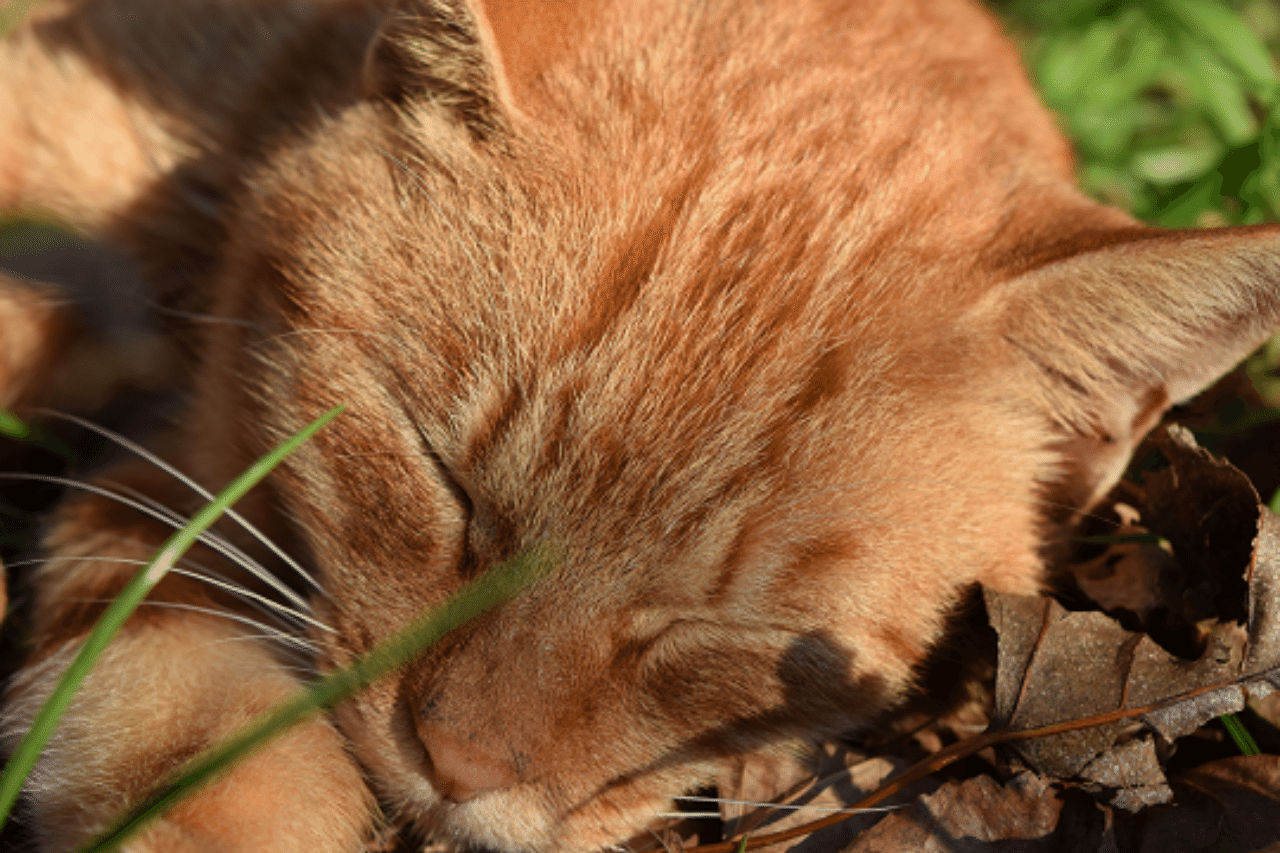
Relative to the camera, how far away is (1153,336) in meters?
1.92

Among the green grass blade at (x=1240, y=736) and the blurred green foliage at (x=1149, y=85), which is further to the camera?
the blurred green foliage at (x=1149, y=85)

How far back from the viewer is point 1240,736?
2023 mm

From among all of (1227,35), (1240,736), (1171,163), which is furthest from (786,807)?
(1227,35)

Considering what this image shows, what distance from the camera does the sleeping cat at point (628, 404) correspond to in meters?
1.82

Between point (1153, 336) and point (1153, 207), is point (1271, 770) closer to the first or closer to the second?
point (1153, 336)

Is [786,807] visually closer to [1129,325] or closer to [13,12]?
[1129,325]

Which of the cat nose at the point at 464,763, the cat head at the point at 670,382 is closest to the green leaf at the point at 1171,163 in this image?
the cat head at the point at 670,382

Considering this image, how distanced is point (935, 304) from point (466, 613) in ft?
3.42

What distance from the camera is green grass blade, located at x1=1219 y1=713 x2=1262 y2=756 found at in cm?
201

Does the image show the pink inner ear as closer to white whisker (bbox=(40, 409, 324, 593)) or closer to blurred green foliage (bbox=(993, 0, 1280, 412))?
white whisker (bbox=(40, 409, 324, 593))

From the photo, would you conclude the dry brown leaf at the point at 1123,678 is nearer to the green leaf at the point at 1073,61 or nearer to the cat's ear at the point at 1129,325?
the cat's ear at the point at 1129,325

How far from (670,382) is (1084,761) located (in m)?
1.06

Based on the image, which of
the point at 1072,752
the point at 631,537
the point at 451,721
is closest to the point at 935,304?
the point at 631,537

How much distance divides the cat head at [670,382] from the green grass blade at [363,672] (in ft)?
0.17
